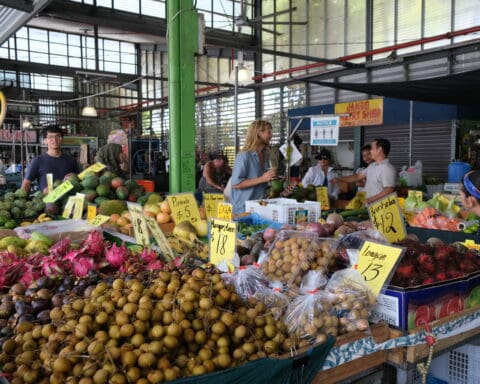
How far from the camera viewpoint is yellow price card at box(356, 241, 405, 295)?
6.17 ft

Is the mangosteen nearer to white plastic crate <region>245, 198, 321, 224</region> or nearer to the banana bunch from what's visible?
white plastic crate <region>245, 198, 321, 224</region>

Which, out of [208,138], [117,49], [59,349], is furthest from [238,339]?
[117,49]

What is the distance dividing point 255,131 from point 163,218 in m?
1.09

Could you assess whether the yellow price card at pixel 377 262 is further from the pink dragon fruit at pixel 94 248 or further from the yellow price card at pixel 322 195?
the yellow price card at pixel 322 195

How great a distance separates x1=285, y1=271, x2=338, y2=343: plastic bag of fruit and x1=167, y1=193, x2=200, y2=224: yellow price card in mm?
1620

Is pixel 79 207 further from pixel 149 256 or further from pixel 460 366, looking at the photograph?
pixel 460 366

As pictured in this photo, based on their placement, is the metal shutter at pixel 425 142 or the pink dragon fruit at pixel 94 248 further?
the metal shutter at pixel 425 142

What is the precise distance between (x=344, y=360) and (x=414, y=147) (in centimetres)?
897

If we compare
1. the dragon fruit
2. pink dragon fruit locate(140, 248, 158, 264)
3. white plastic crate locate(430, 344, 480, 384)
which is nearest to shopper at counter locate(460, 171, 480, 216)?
white plastic crate locate(430, 344, 480, 384)

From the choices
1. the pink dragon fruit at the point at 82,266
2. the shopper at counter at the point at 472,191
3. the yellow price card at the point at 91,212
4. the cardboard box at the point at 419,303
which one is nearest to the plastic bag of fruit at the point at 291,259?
the cardboard box at the point at 419,303

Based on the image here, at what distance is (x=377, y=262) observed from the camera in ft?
6.37

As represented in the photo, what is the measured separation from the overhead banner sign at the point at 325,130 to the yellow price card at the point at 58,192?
11.0ft

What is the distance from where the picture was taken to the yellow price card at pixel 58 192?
4371mm

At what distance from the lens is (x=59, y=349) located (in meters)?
1.44
